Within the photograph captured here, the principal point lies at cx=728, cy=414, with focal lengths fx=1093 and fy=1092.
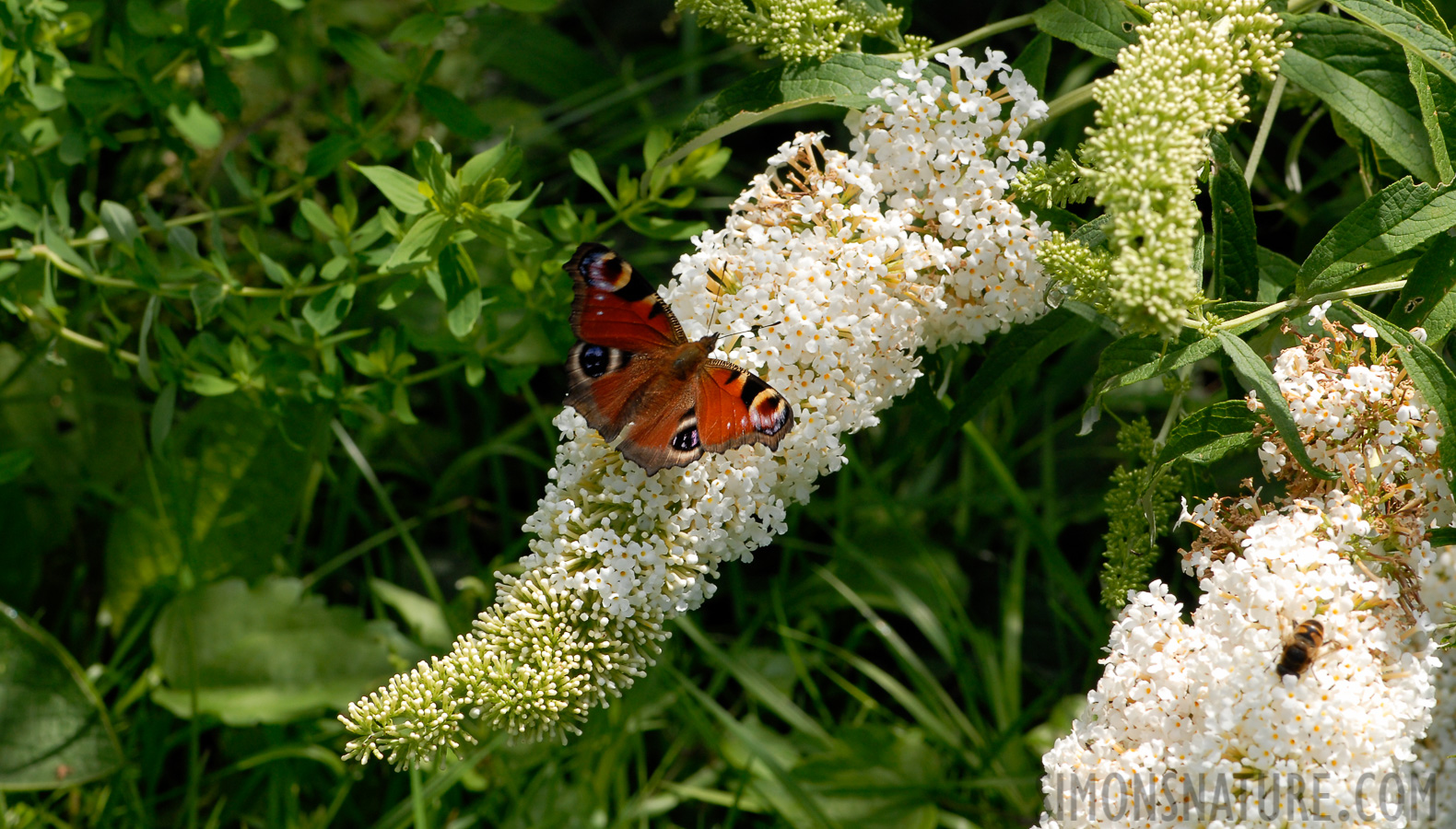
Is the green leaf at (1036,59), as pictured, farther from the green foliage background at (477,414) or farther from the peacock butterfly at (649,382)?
the peacock butterfly at (649,382)

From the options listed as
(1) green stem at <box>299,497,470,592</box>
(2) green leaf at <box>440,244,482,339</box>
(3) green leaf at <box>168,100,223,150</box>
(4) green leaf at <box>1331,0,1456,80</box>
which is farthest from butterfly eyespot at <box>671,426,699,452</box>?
(1) green stem at <box>299,497,470,592</box>

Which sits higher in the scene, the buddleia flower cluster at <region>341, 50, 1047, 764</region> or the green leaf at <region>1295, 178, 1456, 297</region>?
the green leaf at <region>1295, 178, 1456, 297</region>

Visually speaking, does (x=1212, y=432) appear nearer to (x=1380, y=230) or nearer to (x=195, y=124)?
(x=1380, y=230)

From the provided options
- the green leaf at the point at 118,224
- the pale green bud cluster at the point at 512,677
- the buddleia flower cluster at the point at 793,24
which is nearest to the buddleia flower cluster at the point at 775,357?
the pale green bud cluster at the point at 512,677

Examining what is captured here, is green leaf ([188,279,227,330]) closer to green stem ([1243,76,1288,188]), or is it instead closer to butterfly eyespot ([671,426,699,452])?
butterfly eyespot ([671,426,699,452])

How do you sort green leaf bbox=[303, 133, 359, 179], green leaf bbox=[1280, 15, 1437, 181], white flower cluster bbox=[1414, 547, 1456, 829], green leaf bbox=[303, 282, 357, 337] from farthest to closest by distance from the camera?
green leaf bbox=[303, 133, 359, 179] < green leaf bbox=[303, 282, 357, 337] < green leaf bbox=[1280, 15, 1437, 181] < white flower cluster bbox=[1414, 547, 1456, 829]

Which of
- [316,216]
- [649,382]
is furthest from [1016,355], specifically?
[316,216]

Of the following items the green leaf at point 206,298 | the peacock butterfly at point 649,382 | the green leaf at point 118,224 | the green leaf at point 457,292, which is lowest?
the green leaf at point 206,298
